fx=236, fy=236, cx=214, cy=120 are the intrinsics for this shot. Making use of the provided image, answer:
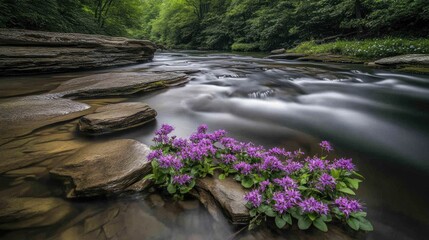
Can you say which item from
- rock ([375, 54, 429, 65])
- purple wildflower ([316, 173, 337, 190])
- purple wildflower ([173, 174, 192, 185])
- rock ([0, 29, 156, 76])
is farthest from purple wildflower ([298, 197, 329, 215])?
rock ([375, 54, 429, 65])

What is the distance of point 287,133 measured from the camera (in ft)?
12.7

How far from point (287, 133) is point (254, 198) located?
2.14m

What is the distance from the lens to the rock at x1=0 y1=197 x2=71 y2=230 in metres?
1.90

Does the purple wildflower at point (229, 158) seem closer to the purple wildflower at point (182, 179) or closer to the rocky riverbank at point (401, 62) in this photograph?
the purple wildflower at point (182, 179)

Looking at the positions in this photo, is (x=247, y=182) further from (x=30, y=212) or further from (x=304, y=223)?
(x=30, y=212)

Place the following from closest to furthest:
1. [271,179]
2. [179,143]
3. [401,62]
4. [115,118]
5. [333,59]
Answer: [271,179]
[179,143]
[115,118]
[401,62]
[333,59]

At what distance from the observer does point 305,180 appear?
2.19 meters

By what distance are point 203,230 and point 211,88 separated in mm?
5186

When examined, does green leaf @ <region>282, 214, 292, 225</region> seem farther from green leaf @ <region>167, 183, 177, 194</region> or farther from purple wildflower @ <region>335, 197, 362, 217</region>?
Answer: green leaf @ <region>167, 183, 177, 194</region>

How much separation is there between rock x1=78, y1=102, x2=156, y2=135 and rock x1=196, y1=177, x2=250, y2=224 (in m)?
1.97

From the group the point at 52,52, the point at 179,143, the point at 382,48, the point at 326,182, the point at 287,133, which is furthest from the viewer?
the point at 382,48

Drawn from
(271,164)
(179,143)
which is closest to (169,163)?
(179,143)

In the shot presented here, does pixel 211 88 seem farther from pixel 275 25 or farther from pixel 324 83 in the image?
pixel 275 25

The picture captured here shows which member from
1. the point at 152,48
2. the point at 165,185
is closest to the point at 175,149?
the point at 165,185
